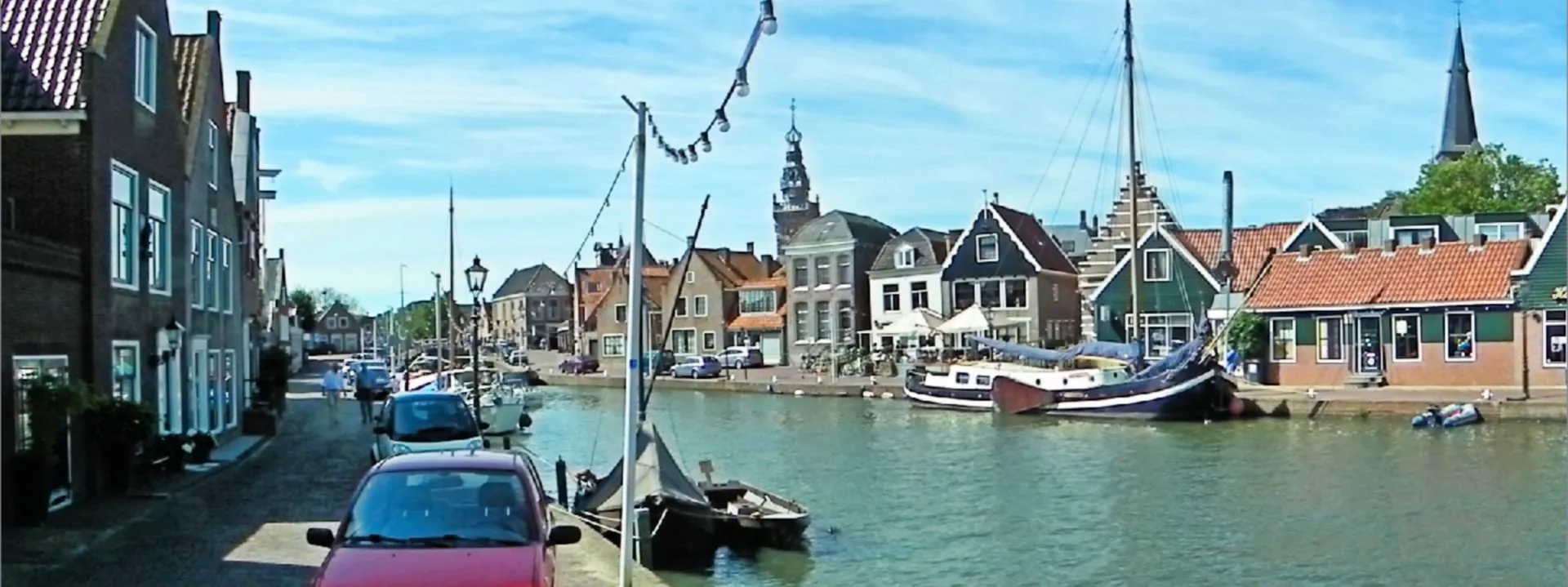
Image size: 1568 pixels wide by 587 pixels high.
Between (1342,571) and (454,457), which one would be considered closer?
(454,457)

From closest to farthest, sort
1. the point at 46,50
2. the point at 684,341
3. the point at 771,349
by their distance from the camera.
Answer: the point at 46,50, the point at 771,349, the point at 684,341

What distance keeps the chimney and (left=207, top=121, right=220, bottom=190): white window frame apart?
1542 cm

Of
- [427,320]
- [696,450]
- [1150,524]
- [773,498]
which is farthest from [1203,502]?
[427,320]

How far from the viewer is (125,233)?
22.3 metres

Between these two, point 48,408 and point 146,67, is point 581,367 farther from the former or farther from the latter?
point 48,408

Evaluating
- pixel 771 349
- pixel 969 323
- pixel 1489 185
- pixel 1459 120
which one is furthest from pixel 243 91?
pixel 1459 120

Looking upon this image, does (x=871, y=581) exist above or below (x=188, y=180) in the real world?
below

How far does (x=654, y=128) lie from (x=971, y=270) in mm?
62224

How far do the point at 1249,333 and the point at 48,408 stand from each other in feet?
150

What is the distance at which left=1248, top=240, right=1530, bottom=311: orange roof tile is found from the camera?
4994cm

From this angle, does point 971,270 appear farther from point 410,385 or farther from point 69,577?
point 69,577

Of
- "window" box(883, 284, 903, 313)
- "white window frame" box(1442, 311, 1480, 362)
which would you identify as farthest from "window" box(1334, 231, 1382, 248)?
"window" box(883, 284, 903, 313)

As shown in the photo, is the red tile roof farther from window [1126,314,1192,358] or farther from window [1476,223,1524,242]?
window [1476,223,1524,242]

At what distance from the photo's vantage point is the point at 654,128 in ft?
46.4
